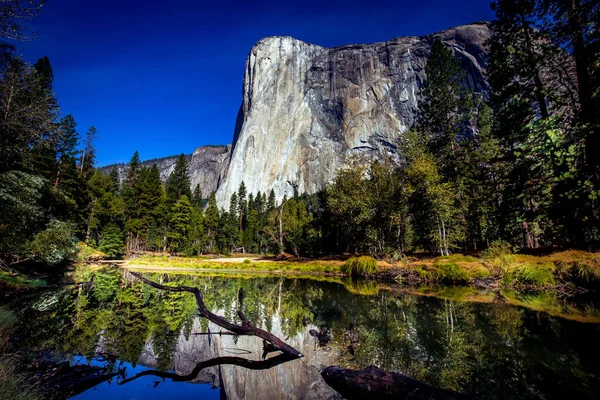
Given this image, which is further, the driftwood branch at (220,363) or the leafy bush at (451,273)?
the leafy bush at (451,273)

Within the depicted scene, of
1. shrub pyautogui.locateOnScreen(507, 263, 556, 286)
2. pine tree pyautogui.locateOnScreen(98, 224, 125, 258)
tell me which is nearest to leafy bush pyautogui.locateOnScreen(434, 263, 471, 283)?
shrub pyautogui.locateOnScreen(507, 263, 556, 286)

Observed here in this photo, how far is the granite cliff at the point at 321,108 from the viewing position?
124 m

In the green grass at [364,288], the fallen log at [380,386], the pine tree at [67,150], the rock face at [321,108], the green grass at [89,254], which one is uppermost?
the rock face at [321,108]

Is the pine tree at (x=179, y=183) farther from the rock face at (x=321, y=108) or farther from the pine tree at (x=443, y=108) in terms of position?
the rock face at (x=321, y=108)

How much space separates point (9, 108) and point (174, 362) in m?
11.3

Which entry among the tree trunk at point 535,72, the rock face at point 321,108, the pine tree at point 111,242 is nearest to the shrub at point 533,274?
the tree trunk at point 535,72

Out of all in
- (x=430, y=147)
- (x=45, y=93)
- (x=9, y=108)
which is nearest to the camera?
(x=9, y=108)

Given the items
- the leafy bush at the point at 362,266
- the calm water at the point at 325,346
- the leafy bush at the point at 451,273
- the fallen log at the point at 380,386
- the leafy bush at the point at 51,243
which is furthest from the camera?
the leafy bush at the point at 362,266

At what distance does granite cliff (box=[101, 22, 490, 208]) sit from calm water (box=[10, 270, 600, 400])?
111m

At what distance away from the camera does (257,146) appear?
421 ft

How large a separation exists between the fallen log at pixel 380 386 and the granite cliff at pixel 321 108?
11675 centimetres

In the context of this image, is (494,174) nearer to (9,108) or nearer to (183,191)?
(9,108)

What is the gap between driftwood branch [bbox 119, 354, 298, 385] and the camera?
6.08 meters

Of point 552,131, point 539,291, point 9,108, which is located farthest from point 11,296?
point 539,291
